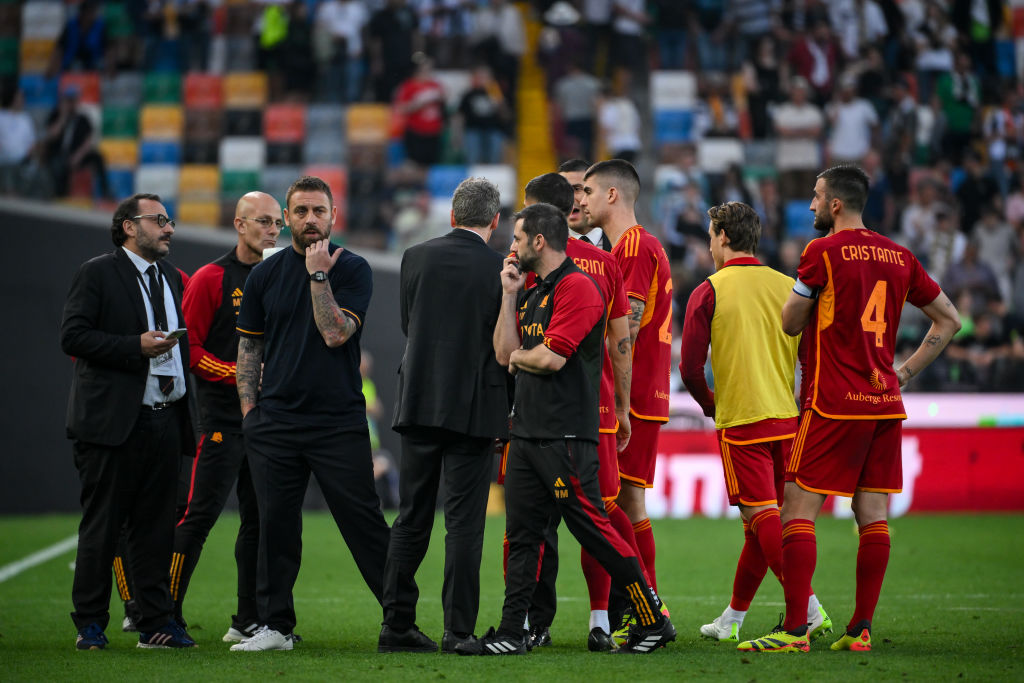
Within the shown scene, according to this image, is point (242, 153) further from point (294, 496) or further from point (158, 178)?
point (294, 496)

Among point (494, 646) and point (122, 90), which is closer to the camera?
point (494, 646)

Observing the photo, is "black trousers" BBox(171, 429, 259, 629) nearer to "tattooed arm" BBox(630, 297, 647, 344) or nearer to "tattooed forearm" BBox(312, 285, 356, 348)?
"tattooed forearm" BBox(312, 285, 356, 348)

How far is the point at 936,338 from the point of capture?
20.1 ft

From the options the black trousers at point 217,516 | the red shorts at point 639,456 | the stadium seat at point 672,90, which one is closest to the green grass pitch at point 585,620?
the black trousers at point 217,516

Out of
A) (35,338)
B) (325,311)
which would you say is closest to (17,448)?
(35,338)

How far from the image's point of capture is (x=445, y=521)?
5.77m

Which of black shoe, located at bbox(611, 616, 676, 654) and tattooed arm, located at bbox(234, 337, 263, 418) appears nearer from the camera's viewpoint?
black shoe, located at bbox(611, 616, 676, 654)

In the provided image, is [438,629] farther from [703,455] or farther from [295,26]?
[295,26]

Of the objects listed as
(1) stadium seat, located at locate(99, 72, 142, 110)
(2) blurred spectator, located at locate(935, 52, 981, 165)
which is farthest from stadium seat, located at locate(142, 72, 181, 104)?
(2) blurred spectator, located at locate(935, 52, 981, 165)

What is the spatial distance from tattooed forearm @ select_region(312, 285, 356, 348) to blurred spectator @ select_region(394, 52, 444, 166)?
41.4 ft

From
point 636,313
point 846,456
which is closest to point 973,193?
point 636,313

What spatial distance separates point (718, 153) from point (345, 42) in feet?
20.5

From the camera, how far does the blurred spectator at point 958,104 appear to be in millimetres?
18688

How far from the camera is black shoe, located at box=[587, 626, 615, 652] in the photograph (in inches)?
231
